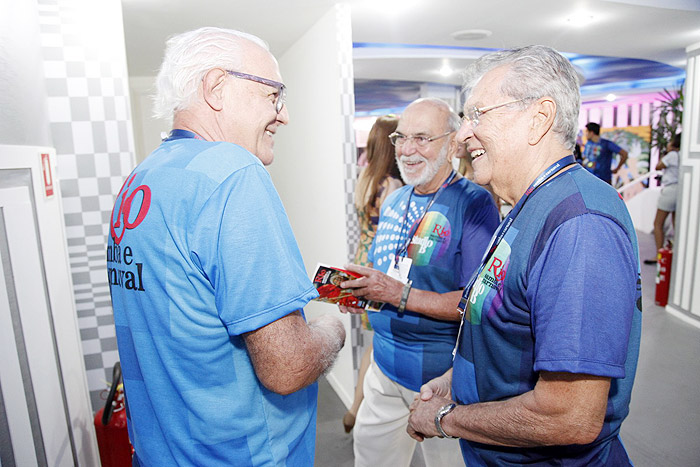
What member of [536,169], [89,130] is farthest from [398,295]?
[89,130]

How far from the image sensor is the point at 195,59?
99 centimetres

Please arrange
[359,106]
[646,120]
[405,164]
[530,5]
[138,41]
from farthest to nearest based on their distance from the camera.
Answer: [359,106] < [646,120] < [138,41] < [530,5] < [405,164]

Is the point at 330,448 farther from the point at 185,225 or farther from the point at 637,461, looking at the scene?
the point at 185,225

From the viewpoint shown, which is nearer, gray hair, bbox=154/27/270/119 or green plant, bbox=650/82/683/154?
gray hair, bbox=154/27/270/119

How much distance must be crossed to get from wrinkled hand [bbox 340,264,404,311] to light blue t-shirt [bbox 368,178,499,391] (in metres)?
0.11

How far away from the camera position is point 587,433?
86 cm

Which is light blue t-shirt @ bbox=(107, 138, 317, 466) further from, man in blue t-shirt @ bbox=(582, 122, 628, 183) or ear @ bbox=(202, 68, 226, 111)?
man in blue t-shirt @ bbox=(582, 122, 628, 183)

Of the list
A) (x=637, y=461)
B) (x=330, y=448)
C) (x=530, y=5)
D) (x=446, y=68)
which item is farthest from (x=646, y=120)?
(x=330, y=448)

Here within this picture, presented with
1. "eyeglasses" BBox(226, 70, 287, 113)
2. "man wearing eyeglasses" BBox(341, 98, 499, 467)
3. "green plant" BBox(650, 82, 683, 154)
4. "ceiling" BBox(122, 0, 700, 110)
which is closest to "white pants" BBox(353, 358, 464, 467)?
"man wearing eyeglasses" BBox(341, 98, 499, 467)

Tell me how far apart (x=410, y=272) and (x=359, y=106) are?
11927mm

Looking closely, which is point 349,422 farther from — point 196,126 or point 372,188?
point 196,126

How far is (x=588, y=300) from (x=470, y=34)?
3942 mm

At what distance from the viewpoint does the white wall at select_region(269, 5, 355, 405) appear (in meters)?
2.83

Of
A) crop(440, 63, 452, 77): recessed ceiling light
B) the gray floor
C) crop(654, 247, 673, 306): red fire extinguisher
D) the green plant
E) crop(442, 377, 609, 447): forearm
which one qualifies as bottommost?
the gray floor
